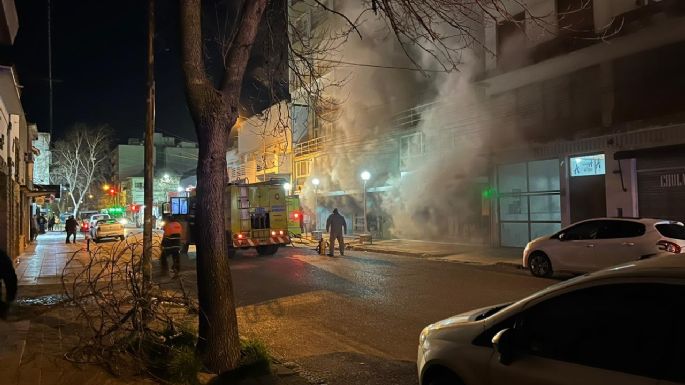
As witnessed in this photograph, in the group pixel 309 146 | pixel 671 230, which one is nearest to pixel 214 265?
pixel 671 230

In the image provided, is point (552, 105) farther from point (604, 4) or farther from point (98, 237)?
point (98, 237)

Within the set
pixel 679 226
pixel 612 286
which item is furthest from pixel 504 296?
pixel 612 286

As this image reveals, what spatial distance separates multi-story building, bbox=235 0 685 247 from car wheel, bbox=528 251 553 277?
4643 mm

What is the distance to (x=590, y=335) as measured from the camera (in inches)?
111

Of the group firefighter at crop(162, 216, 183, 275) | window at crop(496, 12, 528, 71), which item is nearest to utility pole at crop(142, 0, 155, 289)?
firefighter at crop(162, 216, 183, 275)

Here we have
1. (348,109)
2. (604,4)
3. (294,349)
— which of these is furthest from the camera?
(348,109)

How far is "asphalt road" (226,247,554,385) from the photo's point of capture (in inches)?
234

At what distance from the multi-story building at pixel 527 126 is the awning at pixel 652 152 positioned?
0.09ft

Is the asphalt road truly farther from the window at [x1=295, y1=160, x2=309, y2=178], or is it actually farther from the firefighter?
the window at [x1=295, y1=160, x2=309, y2=178]

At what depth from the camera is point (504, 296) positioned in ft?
31.1

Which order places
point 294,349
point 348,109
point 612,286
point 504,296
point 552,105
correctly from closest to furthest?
point 612,286 < point 294,349 < point 504,296 < point 552,105 < point 348,109

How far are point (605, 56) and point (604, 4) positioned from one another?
4.94 feet

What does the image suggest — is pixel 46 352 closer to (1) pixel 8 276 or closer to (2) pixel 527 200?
(1) pixel 8 276

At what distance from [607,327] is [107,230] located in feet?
102
